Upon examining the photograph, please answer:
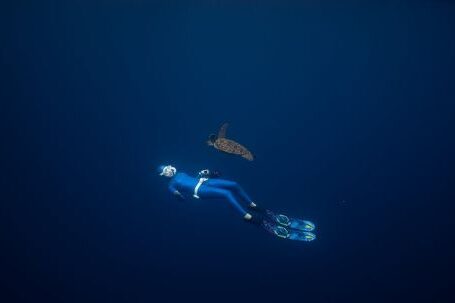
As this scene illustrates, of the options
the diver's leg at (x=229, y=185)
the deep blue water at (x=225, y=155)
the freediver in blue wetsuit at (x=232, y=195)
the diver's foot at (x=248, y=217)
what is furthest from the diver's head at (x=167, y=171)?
the deep blue water at (x=225, y=155)

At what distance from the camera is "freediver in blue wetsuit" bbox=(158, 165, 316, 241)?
9.83m

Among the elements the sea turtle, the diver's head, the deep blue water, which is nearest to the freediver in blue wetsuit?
the diver's head

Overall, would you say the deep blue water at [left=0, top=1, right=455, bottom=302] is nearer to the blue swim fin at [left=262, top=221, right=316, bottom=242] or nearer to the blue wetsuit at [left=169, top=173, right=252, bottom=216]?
the blue swim fin at [left=262, top=221, right=316, bottom=242]

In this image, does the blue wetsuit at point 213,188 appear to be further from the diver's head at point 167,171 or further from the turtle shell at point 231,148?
the turtle shell at point 231,148

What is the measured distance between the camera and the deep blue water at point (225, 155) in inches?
566

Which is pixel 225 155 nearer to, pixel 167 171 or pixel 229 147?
pixel 167 171

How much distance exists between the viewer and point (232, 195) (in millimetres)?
9883

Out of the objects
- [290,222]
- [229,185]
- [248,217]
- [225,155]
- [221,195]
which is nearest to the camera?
[248,217]

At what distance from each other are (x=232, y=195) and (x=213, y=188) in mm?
551

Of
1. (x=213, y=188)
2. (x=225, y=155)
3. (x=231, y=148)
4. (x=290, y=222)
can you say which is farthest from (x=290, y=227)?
(x=225, y=155)
